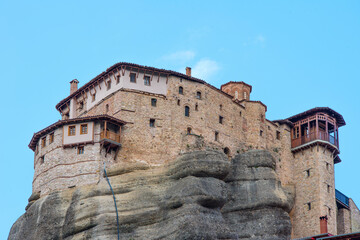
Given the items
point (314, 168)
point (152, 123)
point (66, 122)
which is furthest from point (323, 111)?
point (66, 122)

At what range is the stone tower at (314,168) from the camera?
266 ft

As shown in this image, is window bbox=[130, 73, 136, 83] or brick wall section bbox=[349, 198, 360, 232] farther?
brick wall section bbox=[349, 198, 360, 232]

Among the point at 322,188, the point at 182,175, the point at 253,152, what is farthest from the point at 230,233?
the point at 322,188

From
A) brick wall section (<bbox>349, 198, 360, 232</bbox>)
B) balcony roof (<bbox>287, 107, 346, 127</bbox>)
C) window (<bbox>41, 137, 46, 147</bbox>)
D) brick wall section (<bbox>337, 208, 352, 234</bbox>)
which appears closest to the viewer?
window (<bbox>41, 137, 46, 147</bbox>)

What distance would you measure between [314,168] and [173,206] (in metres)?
22.4

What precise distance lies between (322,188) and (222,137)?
1270cm

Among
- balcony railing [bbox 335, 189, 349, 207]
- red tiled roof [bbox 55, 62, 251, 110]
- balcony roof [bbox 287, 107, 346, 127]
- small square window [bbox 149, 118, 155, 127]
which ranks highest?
red tiled roof [bbox 55, 62, 251, 110]

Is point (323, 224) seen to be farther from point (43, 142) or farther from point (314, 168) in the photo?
point (43, 142)

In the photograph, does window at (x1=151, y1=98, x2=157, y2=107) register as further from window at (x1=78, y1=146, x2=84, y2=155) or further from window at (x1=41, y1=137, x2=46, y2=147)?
window at (x1=41, y1=137, x2=46, y2=147)

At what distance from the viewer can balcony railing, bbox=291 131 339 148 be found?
85875 mm

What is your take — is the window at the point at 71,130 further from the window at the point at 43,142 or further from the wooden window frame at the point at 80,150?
the window at the point at 43,142

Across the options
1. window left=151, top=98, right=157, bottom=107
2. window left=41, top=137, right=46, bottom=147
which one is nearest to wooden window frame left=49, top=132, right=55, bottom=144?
window left=41, top=137, right=46, bottom=147

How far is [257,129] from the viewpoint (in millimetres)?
83875

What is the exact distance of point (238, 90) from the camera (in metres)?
88.0
